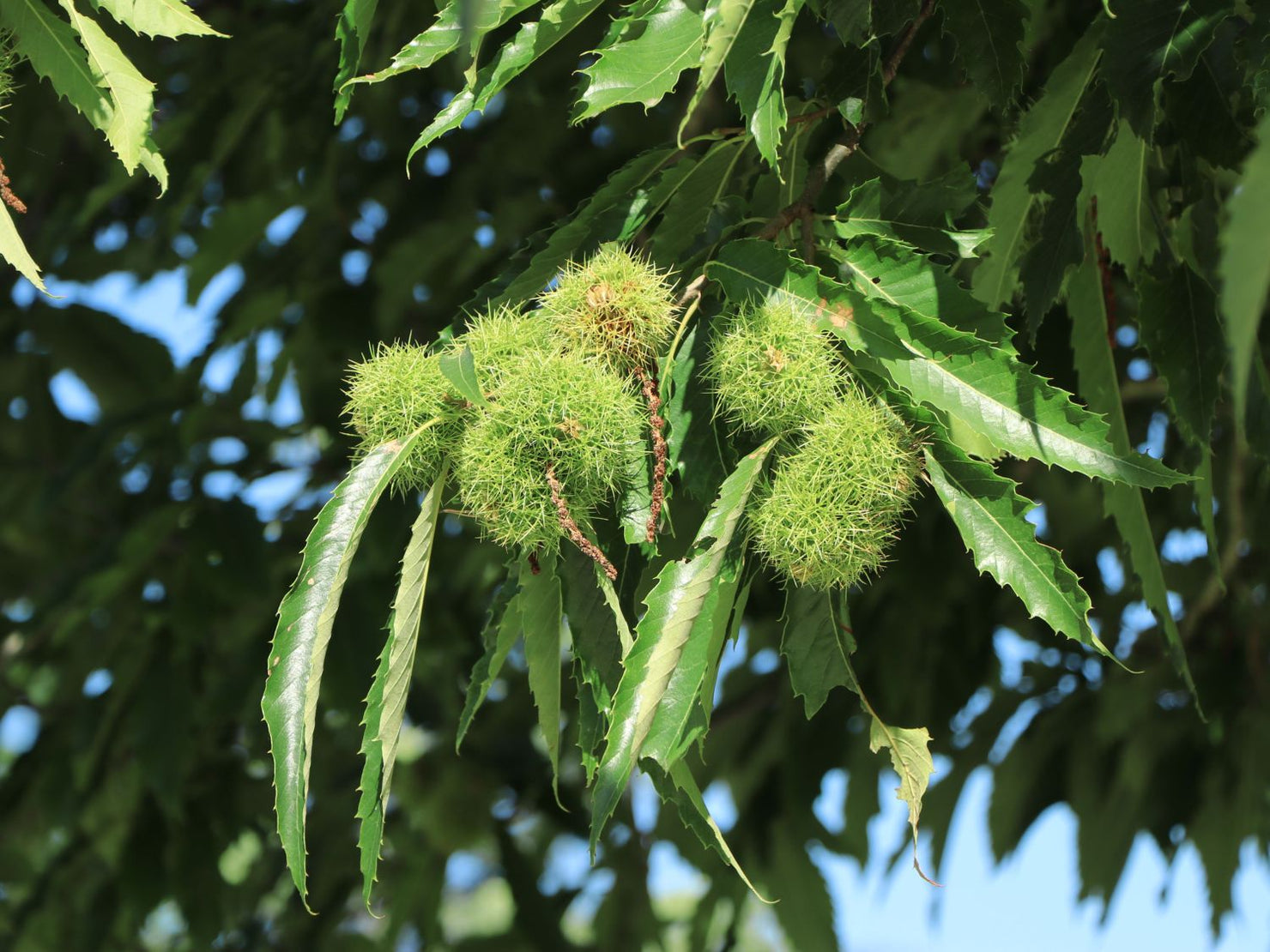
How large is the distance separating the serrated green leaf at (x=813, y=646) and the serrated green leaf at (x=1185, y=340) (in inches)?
15.9

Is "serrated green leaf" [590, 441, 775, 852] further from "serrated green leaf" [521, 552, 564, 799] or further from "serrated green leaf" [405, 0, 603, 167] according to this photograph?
"serrated green leaf" [405, 0, 603, 167]

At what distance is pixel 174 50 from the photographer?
3.37 meters

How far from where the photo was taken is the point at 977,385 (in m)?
0.99

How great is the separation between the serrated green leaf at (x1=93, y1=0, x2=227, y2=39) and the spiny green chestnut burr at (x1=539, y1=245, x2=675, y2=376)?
15.9 inches

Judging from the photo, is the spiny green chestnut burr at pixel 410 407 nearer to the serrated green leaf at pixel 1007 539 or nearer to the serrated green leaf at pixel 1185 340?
the serrated green leaf at pixel 1007 539

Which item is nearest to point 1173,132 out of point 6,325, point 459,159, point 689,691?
point 689,691

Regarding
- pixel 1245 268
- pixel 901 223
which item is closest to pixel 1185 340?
pixel 901 223

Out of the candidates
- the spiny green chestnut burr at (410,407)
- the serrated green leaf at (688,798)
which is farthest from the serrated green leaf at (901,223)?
the serrated green leaf at (688,798)

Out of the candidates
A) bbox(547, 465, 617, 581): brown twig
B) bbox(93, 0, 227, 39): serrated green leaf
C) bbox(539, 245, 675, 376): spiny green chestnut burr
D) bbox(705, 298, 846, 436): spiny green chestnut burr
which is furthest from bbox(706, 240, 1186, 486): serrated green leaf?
bbox(93, 0, 227, 39): serrated green leaf

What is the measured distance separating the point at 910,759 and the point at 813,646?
132mm

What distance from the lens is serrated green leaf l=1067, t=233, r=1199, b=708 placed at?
1314 millimetres

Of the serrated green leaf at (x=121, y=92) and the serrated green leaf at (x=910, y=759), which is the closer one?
the serrated green leaf at (x=910, y=759)

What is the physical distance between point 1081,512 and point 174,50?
250 cm

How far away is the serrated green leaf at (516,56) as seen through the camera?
1.00 m
